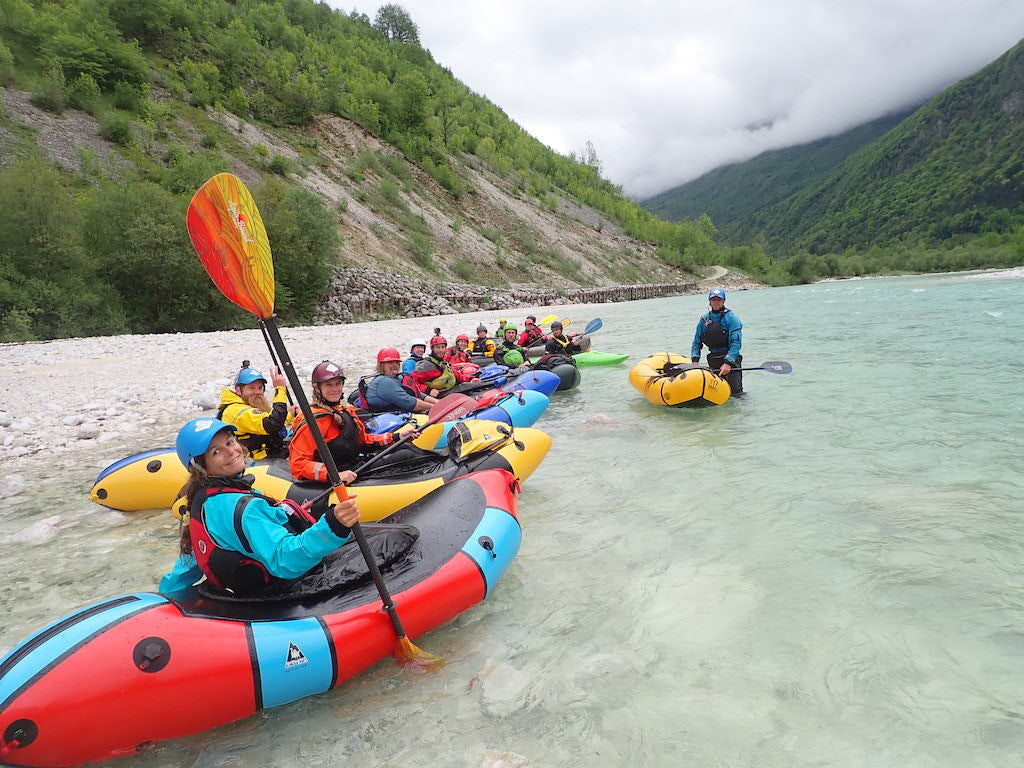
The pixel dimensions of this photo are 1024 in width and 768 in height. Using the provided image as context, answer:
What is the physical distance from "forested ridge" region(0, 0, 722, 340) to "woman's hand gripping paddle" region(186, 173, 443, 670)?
14856 mm

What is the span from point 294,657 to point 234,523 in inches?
24.0

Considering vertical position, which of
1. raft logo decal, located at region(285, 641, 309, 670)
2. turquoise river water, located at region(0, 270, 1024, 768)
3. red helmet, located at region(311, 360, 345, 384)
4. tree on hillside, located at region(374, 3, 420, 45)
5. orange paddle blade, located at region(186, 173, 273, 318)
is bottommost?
turquoise river water, located at region(0, 270, 1024, 768)

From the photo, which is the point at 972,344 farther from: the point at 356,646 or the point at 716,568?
the point at 356,646

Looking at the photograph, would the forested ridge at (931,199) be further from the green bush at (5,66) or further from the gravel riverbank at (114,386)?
the green bush at (5,66)

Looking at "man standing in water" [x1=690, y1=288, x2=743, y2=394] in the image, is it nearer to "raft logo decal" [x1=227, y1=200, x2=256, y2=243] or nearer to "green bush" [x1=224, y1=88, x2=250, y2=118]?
"raft logo decal" [x1=227, y1=200, x2=256, y2=243]

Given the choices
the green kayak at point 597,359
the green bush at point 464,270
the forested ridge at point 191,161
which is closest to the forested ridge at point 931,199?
the forested ridge at point 191,161

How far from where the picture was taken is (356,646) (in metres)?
2.39

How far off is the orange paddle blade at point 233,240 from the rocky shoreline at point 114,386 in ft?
13.0

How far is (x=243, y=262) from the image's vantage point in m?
2.50

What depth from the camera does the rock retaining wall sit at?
72.0 feet

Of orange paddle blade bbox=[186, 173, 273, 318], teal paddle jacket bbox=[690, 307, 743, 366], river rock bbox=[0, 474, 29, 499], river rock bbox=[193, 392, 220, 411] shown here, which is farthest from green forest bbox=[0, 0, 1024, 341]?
teal paddle jacket bbox=[690, 307, 743, 366]

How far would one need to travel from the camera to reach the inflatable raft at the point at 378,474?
4.01 metres

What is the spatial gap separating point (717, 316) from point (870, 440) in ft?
8.83

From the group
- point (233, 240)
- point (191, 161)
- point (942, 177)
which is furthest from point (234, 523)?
point (942, 177)
